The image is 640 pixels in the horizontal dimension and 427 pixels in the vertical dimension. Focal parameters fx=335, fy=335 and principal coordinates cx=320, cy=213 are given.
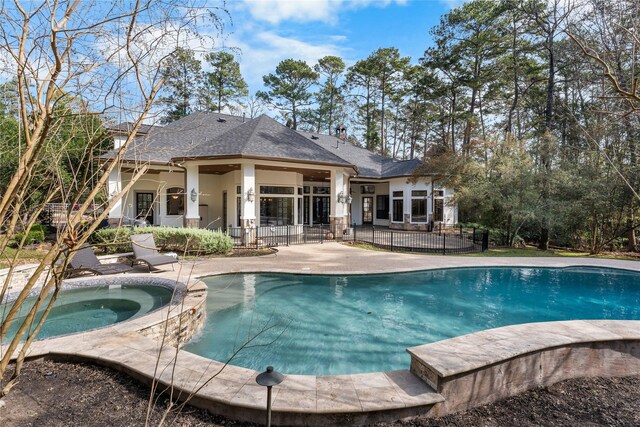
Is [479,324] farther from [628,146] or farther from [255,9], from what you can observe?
[628,146]

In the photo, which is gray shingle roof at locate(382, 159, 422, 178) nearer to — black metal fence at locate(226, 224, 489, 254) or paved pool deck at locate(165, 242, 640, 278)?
black metal fence at locate(226, 224, 489, 254)

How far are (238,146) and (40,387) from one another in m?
12.3

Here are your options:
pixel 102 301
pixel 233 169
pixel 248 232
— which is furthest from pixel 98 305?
pixel 233 169

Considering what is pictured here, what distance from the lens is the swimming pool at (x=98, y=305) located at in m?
6.23

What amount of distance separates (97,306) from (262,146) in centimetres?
964

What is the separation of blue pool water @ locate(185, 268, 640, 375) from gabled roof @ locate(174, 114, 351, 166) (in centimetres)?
654

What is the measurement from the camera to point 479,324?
273 inches

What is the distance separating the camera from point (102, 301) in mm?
7543

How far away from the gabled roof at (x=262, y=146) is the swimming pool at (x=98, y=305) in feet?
23.5

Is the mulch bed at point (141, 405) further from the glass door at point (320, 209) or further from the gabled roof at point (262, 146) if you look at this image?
the glass door at point (320, 209)

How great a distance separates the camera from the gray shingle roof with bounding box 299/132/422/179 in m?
23.3

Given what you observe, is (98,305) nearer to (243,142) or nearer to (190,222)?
(190,222)

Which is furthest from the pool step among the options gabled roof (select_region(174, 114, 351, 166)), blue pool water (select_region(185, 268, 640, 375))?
gabled roof (select_region(174, 114, 351, 166))

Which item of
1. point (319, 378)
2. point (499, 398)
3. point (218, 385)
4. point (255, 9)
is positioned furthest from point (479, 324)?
point (255, 9)
